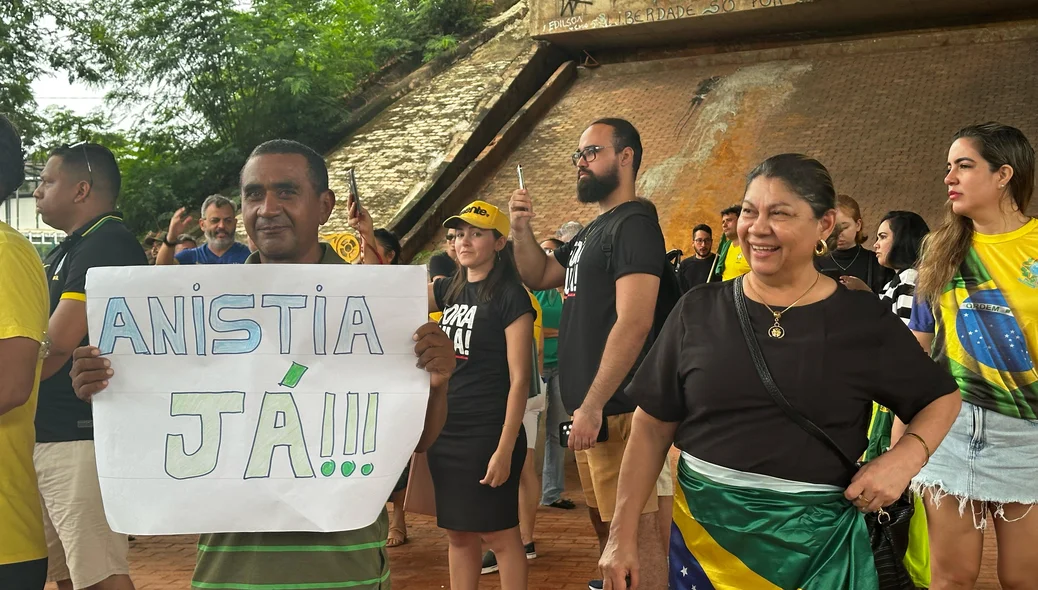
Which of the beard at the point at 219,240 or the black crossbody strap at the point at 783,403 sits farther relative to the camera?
the beard at the point at 219,240

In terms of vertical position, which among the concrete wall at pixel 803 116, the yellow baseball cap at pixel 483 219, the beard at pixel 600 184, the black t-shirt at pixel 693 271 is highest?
the concrete wall at pixel 803 116

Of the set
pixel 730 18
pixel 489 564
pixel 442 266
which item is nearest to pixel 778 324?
pixel 489 564

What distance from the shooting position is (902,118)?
16984mm

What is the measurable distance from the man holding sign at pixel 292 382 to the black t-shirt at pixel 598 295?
5.39ft

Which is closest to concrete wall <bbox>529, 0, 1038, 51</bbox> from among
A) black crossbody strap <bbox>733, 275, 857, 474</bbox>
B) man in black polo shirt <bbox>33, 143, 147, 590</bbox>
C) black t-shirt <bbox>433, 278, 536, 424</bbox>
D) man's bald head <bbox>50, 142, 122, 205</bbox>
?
black t-shirt <bbox>433, 278, 536, 424</bbox>

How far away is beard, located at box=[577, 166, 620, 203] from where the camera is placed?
459cm

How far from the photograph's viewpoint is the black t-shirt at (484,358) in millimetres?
4750

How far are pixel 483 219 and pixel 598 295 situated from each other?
2.69 ft

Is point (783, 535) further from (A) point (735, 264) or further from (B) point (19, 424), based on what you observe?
(A) point (735, 264)

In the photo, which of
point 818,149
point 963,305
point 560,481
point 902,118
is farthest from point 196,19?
point 963,305

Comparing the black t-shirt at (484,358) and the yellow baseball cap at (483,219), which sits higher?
the yellow baseball cap at (483,219)

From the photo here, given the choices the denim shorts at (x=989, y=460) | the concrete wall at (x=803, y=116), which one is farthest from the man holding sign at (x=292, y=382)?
the concrete wall at (x=803, y=116)

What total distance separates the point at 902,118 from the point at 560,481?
38.4 feet

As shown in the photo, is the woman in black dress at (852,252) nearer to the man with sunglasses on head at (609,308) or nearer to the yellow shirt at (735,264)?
the yellow shirt at (735,264)
